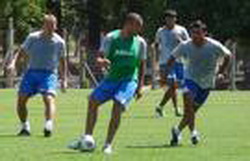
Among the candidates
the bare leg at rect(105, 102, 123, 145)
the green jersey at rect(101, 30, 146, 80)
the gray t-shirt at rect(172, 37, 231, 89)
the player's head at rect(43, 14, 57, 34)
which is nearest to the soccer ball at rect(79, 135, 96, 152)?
the bare leg at rect(105, 102, 123, 145)

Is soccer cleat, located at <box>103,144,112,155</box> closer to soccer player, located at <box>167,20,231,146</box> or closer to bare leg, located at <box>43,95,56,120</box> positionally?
soccer player, located at <box>167,20,231,146</box>

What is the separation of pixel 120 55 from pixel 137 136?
333cm

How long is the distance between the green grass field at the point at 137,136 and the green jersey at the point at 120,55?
1.07 m

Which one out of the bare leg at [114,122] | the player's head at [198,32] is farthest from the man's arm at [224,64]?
the bare leg at [114,122]

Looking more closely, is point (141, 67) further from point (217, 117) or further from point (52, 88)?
point (217, 117)

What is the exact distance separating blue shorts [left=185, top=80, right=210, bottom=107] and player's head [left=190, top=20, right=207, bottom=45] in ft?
2.08

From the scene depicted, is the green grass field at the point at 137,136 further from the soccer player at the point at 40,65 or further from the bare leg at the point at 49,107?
the soccer player at the point at 40,65

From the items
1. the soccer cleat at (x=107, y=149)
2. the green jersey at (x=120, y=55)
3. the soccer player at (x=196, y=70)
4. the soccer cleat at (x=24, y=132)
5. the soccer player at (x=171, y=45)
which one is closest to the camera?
the soccer cleat at (x=107, y=149)

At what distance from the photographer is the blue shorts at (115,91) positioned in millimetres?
15067

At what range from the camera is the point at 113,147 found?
1606 centimetres

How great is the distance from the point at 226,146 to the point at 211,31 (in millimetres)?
43546

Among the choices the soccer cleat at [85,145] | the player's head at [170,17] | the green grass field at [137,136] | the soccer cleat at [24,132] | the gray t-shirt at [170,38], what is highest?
the player's head at [170,17]

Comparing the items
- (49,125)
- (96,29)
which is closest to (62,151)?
(49,125)

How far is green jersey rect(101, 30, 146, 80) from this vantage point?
1523 centimetres
